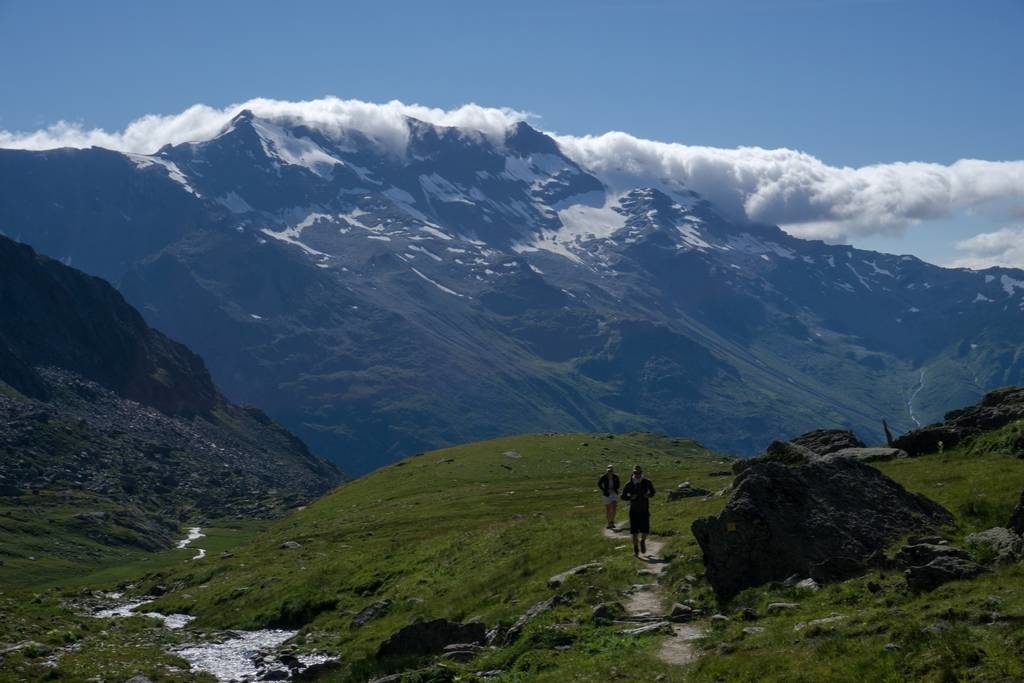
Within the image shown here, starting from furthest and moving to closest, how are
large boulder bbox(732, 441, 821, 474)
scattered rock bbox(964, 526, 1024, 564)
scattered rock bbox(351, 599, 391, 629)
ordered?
large boulder bbox(732, 441, 821, 474) → scattered rock bbox(351, 599, 391, 629) → scattered rock bbox(964, 526, 1024, 564)

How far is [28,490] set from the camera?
197125 millimetres

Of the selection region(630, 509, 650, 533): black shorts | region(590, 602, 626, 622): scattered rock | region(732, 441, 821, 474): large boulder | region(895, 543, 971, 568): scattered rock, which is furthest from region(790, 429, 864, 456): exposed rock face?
region(895, 543, 971, 568): scattered rock

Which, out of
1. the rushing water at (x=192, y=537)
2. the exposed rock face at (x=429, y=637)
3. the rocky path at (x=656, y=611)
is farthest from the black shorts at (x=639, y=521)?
the rushing water at (x=192, y=537)

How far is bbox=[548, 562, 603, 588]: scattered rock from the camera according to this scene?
39.9 m

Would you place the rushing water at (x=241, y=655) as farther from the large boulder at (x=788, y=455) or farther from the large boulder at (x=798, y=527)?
Answer: the large boulder at (x=788, y=455)

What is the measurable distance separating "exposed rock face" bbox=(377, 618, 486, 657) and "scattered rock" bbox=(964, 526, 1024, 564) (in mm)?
16469

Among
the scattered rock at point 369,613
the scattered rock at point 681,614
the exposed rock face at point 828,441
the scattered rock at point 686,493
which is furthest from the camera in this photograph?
the exposed rock face at point 828,441

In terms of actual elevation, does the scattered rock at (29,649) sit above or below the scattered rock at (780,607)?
below

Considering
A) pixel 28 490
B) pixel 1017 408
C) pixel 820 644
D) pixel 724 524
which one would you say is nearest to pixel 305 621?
pixel 724 524

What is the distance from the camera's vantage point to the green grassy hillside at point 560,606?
81.0 feet

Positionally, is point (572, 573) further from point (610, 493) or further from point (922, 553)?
point (922, 553)

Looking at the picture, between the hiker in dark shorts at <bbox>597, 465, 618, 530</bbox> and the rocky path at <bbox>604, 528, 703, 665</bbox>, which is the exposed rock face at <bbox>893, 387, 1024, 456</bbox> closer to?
the hiker in dark shorts at <bbox>597, 465, 618, 530</bbox>

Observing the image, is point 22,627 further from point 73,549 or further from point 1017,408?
point 73,549

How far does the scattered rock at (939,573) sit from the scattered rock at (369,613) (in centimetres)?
2543
